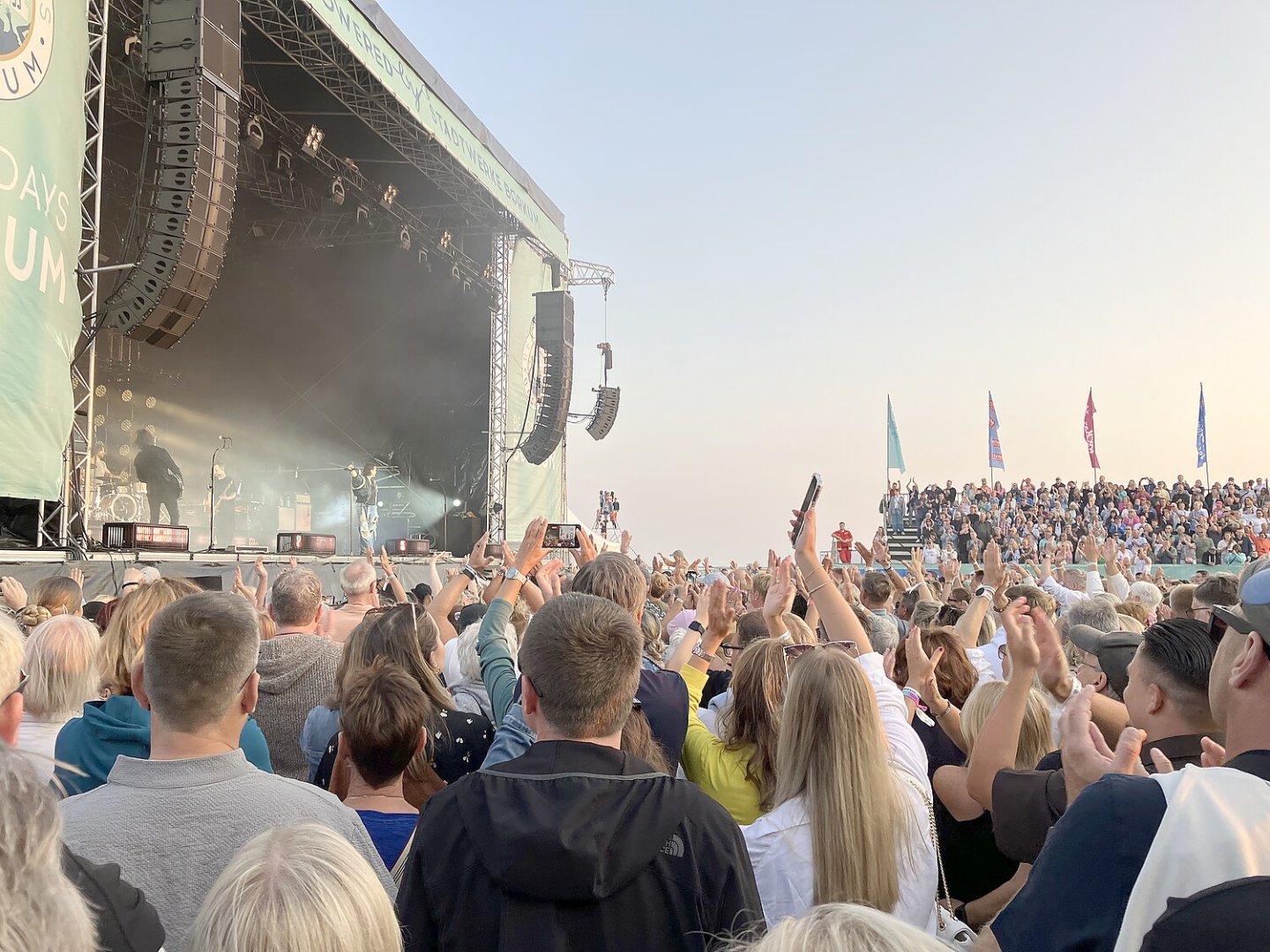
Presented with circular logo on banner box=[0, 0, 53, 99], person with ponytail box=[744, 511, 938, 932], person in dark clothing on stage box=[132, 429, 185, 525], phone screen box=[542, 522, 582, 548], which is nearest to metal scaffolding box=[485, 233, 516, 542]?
person in dark clothing on stage box=[132, 429, 185, 525]

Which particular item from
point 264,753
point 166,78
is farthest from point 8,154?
point 264,753

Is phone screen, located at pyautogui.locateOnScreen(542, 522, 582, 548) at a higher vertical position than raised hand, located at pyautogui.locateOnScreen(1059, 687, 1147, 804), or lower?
higher

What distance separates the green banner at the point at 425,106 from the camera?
34.5 feet

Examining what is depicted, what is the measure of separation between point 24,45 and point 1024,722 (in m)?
8.64

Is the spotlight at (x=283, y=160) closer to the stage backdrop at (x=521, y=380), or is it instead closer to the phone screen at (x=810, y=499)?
the stage backdrop at (x=521, y=380)

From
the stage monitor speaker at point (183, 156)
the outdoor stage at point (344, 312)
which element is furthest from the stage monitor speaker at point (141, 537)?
the outdoor stage at point (344, 312)

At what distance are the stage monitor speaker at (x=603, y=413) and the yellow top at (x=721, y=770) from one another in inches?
679

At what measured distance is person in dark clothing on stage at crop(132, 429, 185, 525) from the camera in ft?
43.7

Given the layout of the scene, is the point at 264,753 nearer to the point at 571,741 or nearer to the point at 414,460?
the point at 571,741

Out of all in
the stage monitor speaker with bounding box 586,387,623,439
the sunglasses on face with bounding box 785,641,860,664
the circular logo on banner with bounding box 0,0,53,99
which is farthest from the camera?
the stage monitor speaker with bounding box 586,387,623,439

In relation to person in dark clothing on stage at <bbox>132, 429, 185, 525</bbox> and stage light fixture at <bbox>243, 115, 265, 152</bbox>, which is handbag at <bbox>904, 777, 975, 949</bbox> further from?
person in dark clothing on stage at <bbox>132, 429, 185, 525</bbox>

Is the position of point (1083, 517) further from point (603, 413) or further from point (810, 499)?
point (810, 499)

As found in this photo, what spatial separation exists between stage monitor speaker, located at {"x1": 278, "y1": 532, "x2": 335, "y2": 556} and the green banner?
6.05 metres

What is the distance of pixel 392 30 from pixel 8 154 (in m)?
6.13
